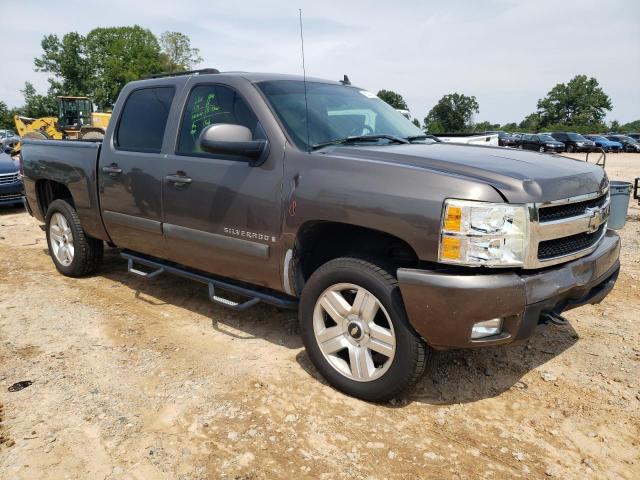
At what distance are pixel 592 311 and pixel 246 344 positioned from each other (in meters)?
2.83

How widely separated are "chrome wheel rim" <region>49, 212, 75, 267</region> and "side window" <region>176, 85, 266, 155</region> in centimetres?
208

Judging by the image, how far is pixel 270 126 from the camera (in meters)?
3.26

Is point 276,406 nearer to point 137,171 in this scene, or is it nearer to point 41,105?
point 137,171

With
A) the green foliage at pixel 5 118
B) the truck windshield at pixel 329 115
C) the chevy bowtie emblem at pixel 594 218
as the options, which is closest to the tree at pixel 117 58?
the green foliage at pixel 5 118

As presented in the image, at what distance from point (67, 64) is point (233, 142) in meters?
74.7

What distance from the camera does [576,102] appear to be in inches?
3113

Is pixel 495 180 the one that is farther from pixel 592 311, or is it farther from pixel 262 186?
pixel 592 311

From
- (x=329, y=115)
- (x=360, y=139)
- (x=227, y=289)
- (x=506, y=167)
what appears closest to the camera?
(x=506, y=167)

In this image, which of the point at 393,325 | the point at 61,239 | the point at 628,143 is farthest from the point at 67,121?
the point at 628,143

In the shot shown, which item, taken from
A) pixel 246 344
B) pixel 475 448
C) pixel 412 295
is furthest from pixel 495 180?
pixel 246 344

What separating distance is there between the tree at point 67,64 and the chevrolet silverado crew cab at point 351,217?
236 feet

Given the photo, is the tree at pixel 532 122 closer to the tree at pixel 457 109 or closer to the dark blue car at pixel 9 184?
the tree at pixel 457 109

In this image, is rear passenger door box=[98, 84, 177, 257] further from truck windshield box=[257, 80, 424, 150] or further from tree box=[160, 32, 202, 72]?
tree box=[160, 32, 202, 72]

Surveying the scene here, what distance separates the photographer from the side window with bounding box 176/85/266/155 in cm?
349
